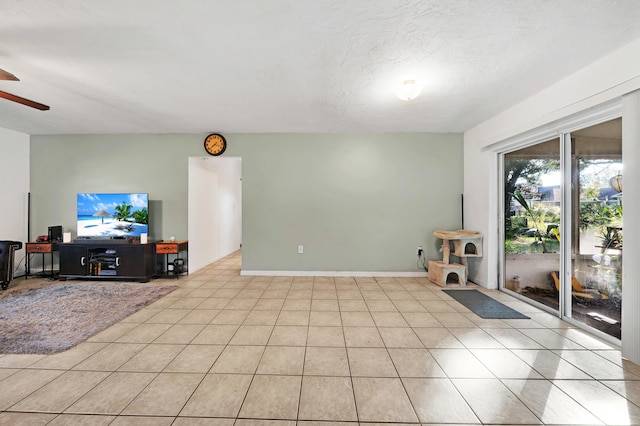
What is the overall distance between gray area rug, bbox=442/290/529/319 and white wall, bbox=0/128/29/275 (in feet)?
23.7

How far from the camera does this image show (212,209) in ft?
19.3

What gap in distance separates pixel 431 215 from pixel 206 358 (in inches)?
158

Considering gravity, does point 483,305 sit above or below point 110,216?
below

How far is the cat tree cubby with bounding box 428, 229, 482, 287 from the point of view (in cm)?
406

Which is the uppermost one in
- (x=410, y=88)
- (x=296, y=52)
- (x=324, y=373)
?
(x=296, y=52)

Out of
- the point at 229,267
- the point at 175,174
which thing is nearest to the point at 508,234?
the point at 229,267

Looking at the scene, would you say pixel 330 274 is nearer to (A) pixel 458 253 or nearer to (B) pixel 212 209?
(A) pixel 458 253

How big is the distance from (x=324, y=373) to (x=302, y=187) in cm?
326

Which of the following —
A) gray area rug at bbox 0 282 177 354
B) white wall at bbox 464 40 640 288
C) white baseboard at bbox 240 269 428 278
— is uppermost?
white wall at bbox 464 40 640 288

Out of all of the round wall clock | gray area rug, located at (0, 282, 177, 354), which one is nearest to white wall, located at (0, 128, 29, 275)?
gray area rug, located at (0, 282, 177, 354)

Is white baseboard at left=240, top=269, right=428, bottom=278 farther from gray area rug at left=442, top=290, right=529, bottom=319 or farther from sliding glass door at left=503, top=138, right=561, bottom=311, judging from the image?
sliding glass door at left=503, top=138, right=561, bottom=311

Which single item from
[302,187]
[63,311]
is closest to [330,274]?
[302,187]

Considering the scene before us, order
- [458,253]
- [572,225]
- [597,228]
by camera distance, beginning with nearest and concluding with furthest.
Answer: [597,228] → [572,225] → [458,253]

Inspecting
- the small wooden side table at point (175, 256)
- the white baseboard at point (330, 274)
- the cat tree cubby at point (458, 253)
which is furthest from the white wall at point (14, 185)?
the cat tree cubby at point (458, 253)
